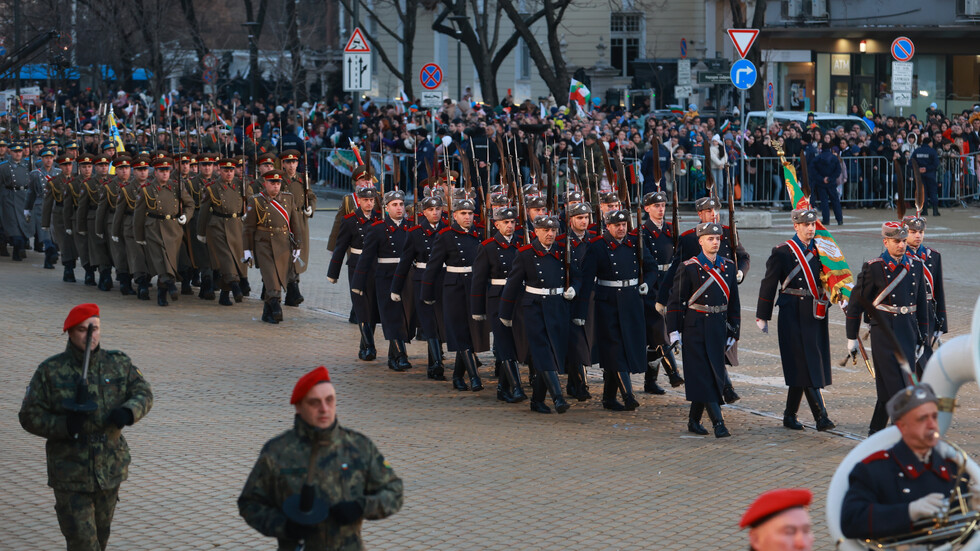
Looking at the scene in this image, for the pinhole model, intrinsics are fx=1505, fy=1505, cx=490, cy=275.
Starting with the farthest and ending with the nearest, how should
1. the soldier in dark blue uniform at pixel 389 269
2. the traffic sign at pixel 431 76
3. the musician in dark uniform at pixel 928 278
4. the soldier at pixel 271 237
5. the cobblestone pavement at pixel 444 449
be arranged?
the traffic sign at pixel 431 76 → the soldier at pixel 271 237 → the soldier in dark blue uniform at pixel 389 269 → the musician in dark uniform at pixel 928 278 → the cobblestone pavement at pixel 444 449

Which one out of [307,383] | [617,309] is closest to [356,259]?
[617,309]

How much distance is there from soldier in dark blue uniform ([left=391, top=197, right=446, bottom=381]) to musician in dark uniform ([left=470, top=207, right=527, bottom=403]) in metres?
0.86

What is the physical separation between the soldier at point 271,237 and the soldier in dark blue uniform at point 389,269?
8.01 ft

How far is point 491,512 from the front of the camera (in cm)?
862

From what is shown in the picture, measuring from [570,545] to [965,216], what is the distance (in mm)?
21602

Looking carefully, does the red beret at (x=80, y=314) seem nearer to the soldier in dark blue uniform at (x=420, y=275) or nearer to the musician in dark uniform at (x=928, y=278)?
the musician in dark uniform at (x=928, y=278)

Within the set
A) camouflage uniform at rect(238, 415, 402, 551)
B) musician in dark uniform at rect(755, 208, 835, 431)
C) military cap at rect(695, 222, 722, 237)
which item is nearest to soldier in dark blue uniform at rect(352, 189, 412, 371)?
military cap at rect(695, 222, 722, 237)

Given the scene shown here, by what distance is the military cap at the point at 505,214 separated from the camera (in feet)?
40.4

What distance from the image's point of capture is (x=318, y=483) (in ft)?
17.5

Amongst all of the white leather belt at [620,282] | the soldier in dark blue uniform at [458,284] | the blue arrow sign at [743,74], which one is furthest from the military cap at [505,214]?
the blue arrow sign at [743,74]

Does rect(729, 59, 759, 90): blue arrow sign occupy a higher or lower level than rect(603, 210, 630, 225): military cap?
higher

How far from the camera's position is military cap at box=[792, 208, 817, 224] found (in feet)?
36.5

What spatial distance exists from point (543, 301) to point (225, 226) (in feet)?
23.9

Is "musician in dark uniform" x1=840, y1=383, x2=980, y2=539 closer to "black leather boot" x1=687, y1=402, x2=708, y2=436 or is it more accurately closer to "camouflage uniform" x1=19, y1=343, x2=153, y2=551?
"camouflage uniform" x1=19, y1=343, x2=153, y2=551
